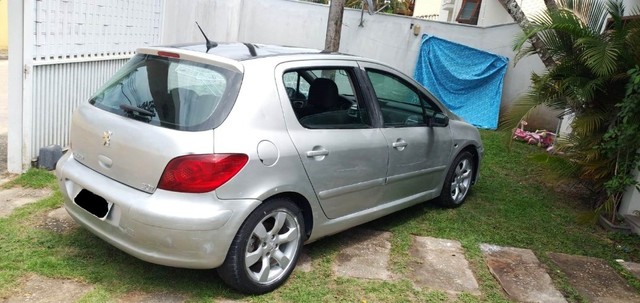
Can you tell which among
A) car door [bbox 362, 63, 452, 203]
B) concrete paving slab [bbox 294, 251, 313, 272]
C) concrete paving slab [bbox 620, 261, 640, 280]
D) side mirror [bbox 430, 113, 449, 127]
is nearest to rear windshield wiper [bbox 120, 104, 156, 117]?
concrete paving slab [bbox 294, 251, 313, 272]

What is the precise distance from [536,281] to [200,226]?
8.63ft

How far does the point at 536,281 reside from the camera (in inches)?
165

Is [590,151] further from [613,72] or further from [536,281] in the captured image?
[536,281]

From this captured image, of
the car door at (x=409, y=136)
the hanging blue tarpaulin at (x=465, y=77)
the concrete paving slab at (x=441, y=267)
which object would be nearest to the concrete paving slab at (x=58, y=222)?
the car door at (x=409, y=136)

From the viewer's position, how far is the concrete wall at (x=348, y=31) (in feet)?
35.9

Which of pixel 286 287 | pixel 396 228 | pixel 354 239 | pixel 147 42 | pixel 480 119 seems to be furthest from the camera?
pixel 480 119

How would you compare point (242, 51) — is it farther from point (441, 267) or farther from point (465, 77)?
point (465, 77)

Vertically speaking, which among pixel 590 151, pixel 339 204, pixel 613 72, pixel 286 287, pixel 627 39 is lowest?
pixel 286 287

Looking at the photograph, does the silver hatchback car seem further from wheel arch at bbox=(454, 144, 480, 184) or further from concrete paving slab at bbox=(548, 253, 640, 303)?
concrete paving slab at bbox=(548, 253, 640, 303)

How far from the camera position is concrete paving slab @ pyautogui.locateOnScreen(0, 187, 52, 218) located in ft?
15.1

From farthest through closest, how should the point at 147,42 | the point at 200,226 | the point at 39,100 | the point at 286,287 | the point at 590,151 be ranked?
the point at 147,42, the point at 590,151, the point at 39,100, the point at 286,287, the point at 200,226

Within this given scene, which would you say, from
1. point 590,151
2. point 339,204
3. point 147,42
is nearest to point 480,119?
point 590,151

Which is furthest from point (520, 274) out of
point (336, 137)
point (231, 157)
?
point (231, 157)

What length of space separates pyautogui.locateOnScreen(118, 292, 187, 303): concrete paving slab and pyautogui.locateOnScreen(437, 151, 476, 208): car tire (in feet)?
9.79
